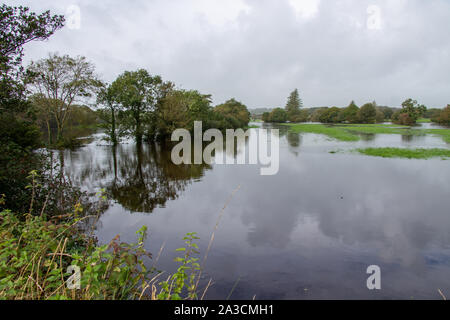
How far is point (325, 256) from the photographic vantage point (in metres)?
5.20

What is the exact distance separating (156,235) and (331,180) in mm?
8412

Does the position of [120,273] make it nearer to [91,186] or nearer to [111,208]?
[111,208]

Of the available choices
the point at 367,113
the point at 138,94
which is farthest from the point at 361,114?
the point at 138,94

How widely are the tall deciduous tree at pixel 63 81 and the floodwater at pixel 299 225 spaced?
15165 millimetres

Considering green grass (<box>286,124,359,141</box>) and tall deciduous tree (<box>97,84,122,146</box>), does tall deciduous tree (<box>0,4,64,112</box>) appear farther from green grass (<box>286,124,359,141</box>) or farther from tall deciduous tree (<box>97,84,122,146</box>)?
green grass (<box>286,124,359,141</box>)

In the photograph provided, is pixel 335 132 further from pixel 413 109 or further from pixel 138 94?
pixel 413 109

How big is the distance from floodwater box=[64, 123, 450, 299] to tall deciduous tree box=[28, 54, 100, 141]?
15.2m

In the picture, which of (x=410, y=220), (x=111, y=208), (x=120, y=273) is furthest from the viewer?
(x=111, y=208)

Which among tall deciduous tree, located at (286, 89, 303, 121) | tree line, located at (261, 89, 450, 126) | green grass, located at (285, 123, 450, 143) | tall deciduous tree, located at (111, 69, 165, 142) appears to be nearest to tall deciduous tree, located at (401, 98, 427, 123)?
tree line, located at (261, 89, 450, 126)

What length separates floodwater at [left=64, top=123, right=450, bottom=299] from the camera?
4402mm

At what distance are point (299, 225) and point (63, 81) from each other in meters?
26.2

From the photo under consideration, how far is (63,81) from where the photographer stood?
23141 millimetres

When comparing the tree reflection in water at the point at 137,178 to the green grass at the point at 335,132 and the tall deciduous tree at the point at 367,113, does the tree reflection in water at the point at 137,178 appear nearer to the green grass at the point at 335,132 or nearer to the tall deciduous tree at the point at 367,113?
the green grass at the point at 335,132
